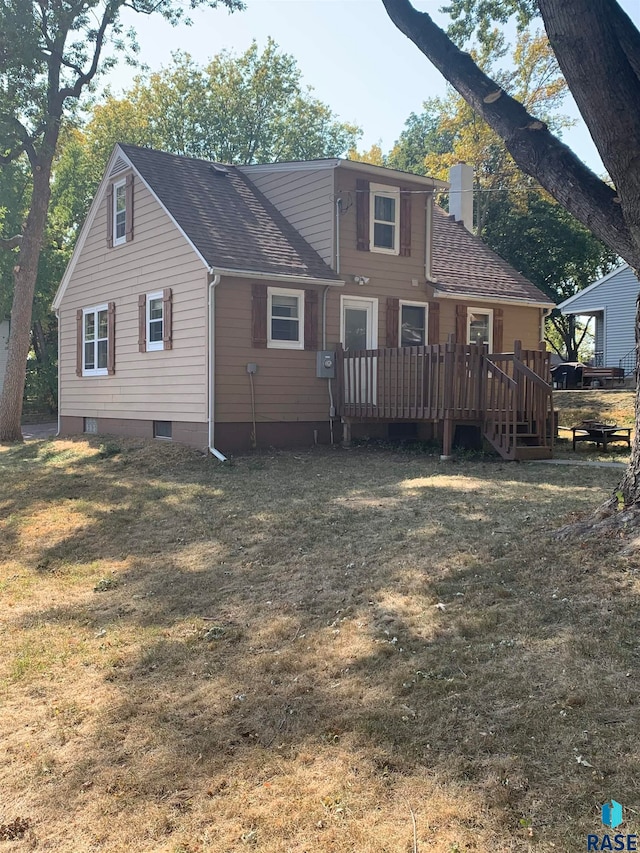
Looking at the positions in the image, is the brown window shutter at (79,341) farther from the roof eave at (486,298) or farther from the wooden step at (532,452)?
the wooden step at (532,452)

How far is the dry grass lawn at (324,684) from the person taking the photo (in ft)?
8.72

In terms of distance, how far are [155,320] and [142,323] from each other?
419 mm

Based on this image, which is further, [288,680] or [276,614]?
[276,614]

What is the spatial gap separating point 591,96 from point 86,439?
12590mm

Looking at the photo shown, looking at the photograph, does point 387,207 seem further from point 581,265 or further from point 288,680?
point 581,265

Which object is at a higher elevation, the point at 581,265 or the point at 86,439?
the point at 581,265

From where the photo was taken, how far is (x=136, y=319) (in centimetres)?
1466

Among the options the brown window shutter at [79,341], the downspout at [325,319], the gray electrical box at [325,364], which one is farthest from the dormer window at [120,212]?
the gray electrical box at [325,364]

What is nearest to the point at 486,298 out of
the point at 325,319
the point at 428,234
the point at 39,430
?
the point at 428,234

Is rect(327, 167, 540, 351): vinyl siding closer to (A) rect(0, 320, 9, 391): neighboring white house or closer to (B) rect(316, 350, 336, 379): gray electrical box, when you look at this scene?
(B) rect(316, 350, 336, 379): gray electrical box

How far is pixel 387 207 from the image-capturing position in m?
14.6

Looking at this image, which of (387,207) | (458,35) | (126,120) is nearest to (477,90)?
(458,35)

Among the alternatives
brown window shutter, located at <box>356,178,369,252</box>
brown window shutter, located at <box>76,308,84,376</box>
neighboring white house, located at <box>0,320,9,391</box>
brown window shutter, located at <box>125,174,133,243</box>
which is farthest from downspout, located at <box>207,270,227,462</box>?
neighboring white house, located at <box>0,320,9,391</box>

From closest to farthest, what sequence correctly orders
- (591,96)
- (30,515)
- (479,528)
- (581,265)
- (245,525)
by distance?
(591,96) < (479,528) < (245,525) < (30,515) < (581,265)
